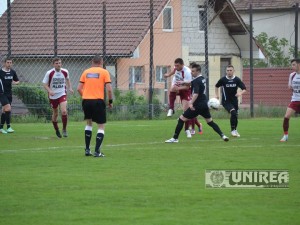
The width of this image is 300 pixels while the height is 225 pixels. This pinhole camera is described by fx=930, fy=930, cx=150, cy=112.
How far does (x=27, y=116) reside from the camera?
32.7 metres

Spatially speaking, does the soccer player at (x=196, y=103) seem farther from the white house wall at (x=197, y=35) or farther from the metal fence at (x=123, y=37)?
the white house wall at (x=197, y=35)

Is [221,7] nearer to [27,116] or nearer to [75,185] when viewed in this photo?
[27,116]

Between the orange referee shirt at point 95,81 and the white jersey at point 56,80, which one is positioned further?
the white jersey at point 56,80

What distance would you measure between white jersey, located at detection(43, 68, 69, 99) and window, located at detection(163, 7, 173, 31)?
2267 centimetres

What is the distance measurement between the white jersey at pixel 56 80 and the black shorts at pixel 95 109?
5.81 metres

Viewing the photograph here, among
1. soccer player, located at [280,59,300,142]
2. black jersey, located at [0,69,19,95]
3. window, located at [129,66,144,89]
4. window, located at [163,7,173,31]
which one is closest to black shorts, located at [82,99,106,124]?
soccer player, located at [280,59,300,142]

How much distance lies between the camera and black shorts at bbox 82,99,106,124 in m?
17.7

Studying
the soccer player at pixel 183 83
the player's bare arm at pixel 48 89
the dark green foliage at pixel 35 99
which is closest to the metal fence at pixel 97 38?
the dark green foliage at pixel 35 99

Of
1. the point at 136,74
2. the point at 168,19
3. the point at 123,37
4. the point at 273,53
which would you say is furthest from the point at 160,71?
the point at 273,53

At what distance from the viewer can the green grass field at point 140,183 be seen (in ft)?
35.1

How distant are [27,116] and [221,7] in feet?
58.2

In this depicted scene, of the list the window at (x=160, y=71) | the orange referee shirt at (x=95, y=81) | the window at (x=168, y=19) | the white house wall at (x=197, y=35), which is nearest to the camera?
the orange referee shirt at (x=95, y=81)

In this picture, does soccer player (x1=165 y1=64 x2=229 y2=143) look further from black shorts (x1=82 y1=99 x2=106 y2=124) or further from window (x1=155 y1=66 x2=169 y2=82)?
window (x1=155 y1=66 x2=169 y2=82)

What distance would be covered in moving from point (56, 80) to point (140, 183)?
1036cm
